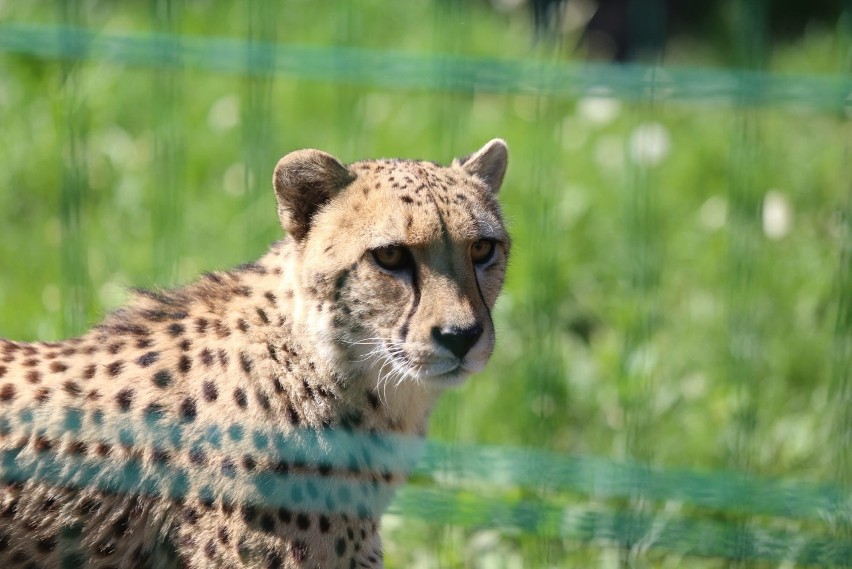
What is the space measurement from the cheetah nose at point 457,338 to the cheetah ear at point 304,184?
405 mm

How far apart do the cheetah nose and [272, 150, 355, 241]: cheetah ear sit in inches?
15.9

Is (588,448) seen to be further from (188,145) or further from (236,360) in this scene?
(188,145)

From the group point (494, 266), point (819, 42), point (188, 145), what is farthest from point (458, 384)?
point (819, 42)

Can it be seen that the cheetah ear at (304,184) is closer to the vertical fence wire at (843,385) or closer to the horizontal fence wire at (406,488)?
the horizontal fence wire at (406,488)

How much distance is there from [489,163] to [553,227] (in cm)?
129

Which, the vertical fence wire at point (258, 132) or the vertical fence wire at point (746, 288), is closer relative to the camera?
the vertical fence wire at point (258, 132)

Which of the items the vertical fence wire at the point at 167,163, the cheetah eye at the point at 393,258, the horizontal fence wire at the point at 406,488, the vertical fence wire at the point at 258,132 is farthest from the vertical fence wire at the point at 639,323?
the vertical fence wire at the point at 167,163

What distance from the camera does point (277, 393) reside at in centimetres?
260

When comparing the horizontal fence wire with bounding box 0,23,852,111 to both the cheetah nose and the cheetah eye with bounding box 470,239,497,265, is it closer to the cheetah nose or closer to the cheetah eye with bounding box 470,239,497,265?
the cheetah eye with bounding box 470,239,497,265

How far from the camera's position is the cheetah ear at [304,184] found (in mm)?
2625

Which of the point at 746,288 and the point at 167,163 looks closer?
the point at 167,163

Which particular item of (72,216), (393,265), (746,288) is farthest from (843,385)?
(72,216)

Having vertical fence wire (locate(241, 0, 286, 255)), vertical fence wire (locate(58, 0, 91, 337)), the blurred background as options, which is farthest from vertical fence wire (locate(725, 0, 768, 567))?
vertical fence wire (locate(58, 0, 91, 337))

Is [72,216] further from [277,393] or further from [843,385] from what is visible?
[843,385]
